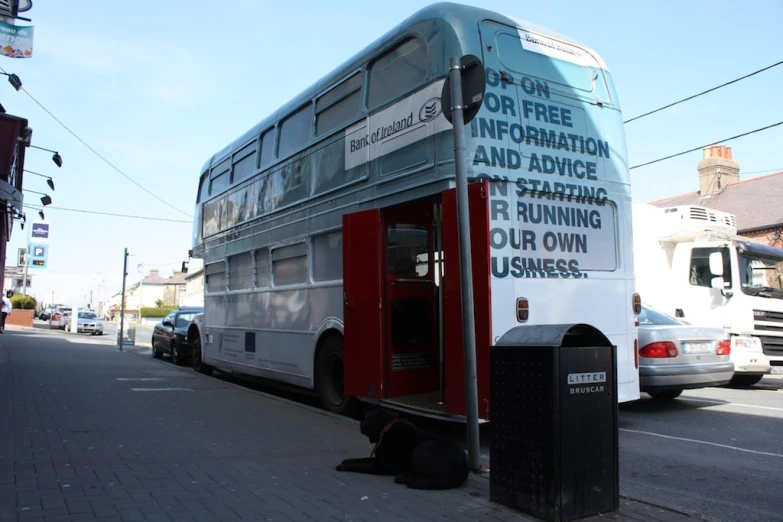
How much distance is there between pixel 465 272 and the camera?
5266 millimetres

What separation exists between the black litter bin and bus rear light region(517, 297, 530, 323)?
176 cm

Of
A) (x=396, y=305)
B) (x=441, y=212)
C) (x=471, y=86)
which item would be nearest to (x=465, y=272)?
(x=471, y=86)

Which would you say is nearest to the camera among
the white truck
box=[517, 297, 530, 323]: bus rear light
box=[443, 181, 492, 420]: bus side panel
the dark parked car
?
box=[443, 181, 492, 420]: bus side panel

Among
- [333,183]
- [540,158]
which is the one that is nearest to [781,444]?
[540,158]

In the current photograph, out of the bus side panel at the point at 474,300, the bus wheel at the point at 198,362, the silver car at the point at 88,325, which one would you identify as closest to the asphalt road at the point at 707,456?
the bus side panel at the point at 474,300

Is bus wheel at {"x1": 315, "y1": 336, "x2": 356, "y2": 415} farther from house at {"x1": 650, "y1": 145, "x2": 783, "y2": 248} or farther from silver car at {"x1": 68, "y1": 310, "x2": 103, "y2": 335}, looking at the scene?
silver car at {"x1": 68, "y1": 310, "x2": 103, "y2": 335}

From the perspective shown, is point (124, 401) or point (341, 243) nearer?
point (341, 243)

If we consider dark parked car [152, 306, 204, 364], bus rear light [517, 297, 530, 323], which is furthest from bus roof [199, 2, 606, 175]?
dark parked car [152, 306, 204, 364]

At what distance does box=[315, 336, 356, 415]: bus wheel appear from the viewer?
8.52 m

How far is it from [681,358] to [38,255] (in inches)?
1588

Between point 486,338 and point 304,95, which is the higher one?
point 304,95

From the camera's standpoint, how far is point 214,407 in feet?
29.6

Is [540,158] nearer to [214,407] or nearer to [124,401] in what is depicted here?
[214,407]

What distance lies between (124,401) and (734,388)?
1106 cm
